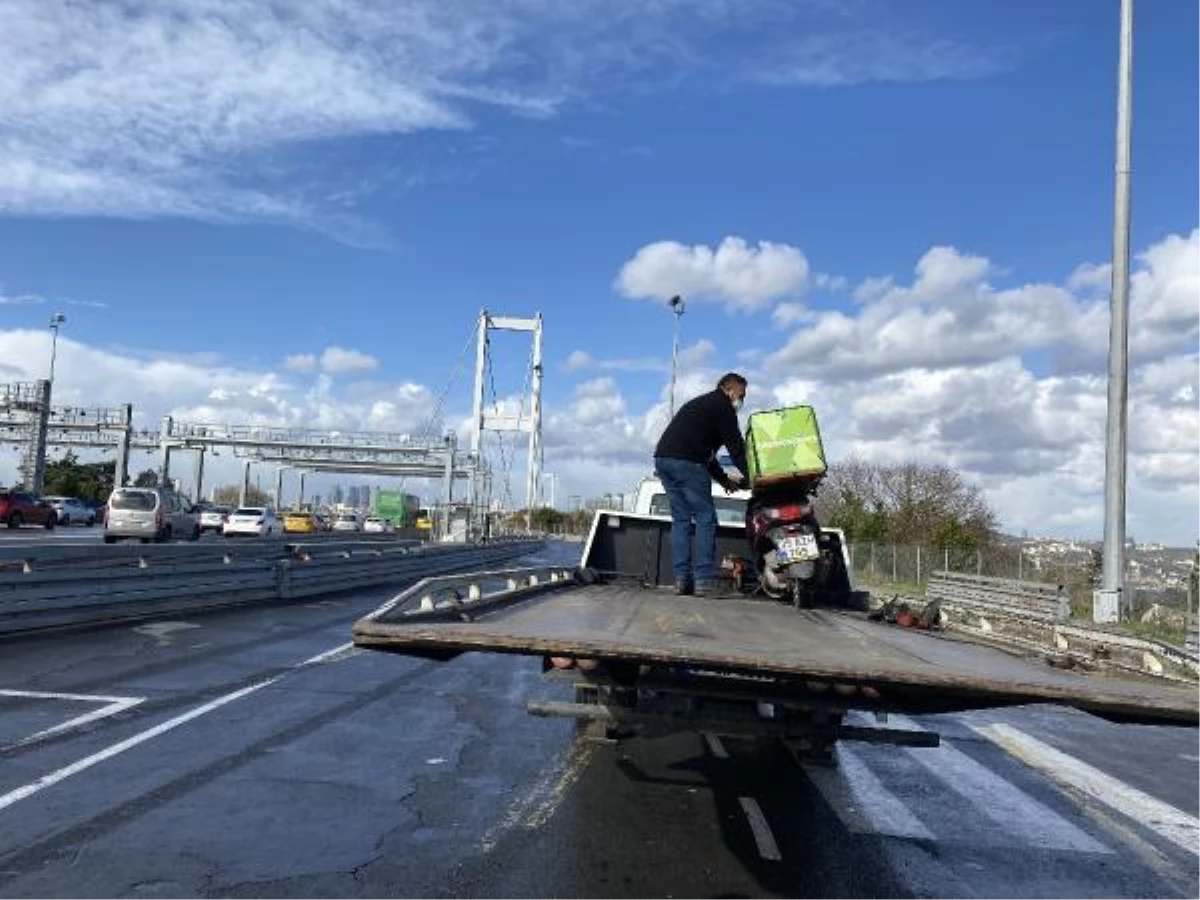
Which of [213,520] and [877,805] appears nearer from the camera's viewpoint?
[877,805]

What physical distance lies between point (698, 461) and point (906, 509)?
151 feet

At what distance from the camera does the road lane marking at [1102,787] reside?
6.68 m

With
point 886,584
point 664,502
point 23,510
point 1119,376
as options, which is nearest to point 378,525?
point 23,510

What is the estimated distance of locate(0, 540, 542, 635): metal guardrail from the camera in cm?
1277

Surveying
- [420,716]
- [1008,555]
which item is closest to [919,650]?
[420,716]

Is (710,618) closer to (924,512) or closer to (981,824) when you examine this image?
(981,824)

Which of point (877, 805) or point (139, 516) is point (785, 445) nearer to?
point (877, 805)

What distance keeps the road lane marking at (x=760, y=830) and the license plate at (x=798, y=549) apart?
1.63m

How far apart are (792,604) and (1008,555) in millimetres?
26608

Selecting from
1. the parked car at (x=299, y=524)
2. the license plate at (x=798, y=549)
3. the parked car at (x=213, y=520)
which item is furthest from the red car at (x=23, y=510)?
the license plate at (x=798, y=549)

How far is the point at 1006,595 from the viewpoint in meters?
23.5

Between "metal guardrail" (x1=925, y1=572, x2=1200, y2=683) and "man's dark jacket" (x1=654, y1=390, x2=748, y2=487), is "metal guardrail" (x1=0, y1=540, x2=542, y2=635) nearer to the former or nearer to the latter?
"man's dark jacket" (x1=654, y1=390, x2=748, y2=487)

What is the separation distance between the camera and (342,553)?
24109 mm

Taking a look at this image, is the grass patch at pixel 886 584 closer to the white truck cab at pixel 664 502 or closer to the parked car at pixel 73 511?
the white truck cab at pixel 664 502
